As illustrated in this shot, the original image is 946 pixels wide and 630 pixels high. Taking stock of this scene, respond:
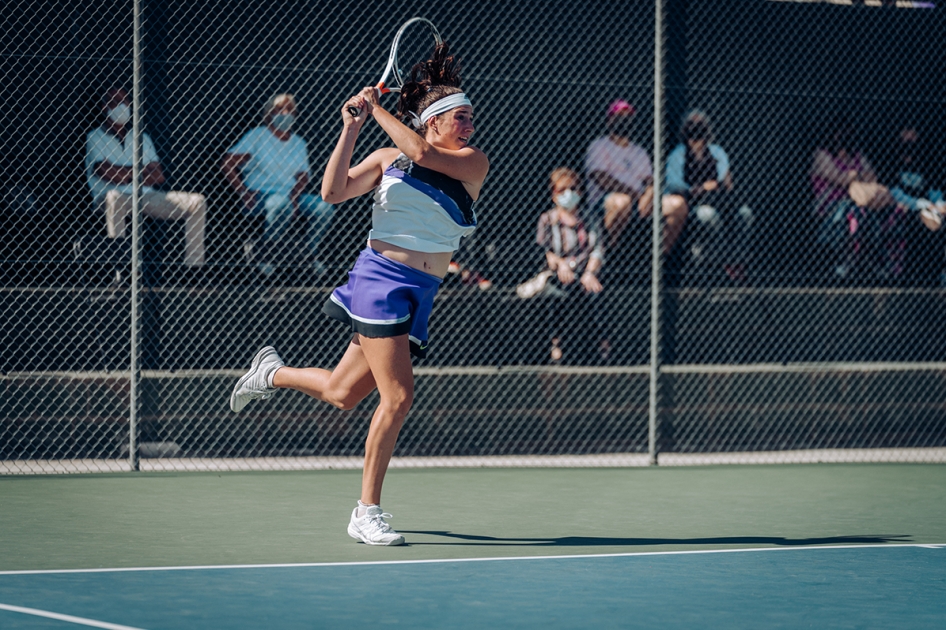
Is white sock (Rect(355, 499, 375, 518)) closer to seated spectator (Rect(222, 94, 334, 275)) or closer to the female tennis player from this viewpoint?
the female tennis player

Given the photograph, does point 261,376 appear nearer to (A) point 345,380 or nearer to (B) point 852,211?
(A) point 345,380

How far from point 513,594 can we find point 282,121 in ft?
16.3

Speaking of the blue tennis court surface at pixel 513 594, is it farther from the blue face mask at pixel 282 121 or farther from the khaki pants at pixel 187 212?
the blue face mask at pixel 282 121

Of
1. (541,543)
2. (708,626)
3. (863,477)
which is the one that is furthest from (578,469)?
(708,626)

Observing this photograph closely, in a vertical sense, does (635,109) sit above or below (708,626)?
above

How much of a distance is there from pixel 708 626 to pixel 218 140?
228 inches

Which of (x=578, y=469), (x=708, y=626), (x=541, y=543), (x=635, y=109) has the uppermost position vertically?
(x=635, y=109)

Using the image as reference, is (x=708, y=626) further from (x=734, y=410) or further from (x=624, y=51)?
(x=624, y=51)

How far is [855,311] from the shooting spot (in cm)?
1048

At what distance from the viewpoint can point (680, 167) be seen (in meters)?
10.4

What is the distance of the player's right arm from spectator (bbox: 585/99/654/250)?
4.13 meters

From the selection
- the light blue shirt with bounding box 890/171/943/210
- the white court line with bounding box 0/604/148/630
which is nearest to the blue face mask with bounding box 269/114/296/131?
the light blue shirt with bounding box 890/171/943/210

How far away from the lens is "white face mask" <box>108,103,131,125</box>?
9.05 meters

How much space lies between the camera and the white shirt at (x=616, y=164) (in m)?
10.2
